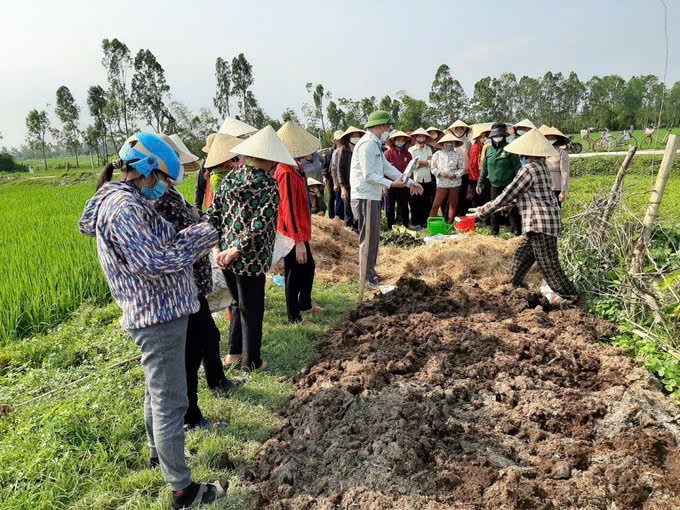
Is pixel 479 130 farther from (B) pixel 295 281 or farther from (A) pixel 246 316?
(A) pixel 246 316

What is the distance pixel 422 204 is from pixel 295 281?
528cm

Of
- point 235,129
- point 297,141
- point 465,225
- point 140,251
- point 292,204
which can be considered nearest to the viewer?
point 140,251

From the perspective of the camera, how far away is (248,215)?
3232mm

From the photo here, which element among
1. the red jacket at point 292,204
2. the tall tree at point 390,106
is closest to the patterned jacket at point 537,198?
the red jacket at point 292,204

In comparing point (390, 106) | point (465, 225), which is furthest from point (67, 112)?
point (465, 225)

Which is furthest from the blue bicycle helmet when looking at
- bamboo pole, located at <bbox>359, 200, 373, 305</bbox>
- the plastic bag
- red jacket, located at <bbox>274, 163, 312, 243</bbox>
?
the plastic bag

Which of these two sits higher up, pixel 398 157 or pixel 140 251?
pixel 398 157

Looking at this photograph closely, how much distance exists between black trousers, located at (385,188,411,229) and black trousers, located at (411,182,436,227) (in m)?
0.14

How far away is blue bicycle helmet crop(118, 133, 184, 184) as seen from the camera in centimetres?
205

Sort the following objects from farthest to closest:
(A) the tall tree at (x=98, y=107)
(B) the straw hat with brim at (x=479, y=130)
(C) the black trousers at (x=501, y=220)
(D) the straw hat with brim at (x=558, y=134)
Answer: (A) the tall tree at (x=98, y=107)
(B) the straw hat with brim at (x=479, y=130)
(C) the black trousers at (x=501, y=220)
(D) the straw hat with brim at (x=558, y=134)

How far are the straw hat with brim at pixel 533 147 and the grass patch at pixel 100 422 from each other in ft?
8.22

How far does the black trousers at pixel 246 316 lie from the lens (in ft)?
11.1

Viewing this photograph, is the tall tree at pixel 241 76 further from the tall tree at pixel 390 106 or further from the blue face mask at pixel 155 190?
the blue face mask at pixel 155 190

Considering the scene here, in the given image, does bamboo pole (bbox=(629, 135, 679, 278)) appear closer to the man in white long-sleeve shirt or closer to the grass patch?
the man in white long-sleeve shirt
